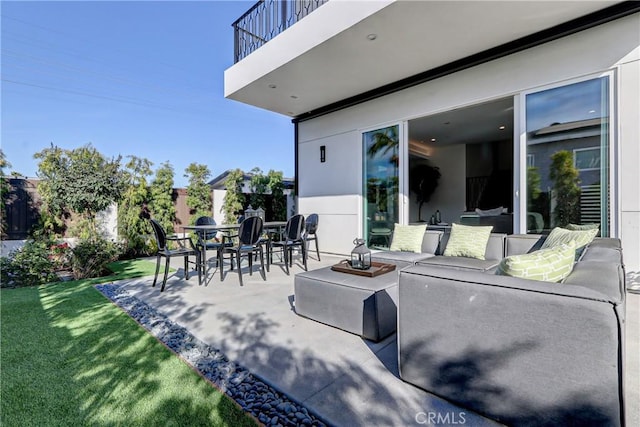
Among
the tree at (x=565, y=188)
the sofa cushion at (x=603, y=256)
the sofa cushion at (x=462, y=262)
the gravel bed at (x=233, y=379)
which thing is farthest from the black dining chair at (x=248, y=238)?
the tree at (x=565, y=188)

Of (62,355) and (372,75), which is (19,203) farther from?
(372,75)

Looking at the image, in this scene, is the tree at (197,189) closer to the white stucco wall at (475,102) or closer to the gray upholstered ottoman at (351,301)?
the white stucco wall at (475,102)

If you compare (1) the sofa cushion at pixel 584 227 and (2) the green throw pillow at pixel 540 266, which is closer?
(2) the green throw pillow at pixel 540 266

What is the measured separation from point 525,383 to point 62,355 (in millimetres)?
3187

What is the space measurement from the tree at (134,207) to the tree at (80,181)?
24 cm

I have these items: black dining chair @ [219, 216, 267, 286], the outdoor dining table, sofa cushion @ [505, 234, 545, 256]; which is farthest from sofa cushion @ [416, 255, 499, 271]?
the outdoor dining table

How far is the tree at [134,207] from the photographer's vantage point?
23.7 ft

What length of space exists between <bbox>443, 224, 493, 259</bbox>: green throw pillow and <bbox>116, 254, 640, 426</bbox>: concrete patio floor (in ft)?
4.93

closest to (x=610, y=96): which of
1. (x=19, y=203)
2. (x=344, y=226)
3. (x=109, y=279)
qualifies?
(x=344, y=226)

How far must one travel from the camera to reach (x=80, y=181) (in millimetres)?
6496

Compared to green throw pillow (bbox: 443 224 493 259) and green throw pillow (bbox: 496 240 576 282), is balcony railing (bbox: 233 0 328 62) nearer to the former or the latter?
green throw pillow (bbox: 443 224 493 259)

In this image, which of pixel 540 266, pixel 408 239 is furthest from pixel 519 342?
pixel 408 239

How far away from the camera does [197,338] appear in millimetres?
2660

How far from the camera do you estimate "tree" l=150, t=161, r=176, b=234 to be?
777 centimetres
